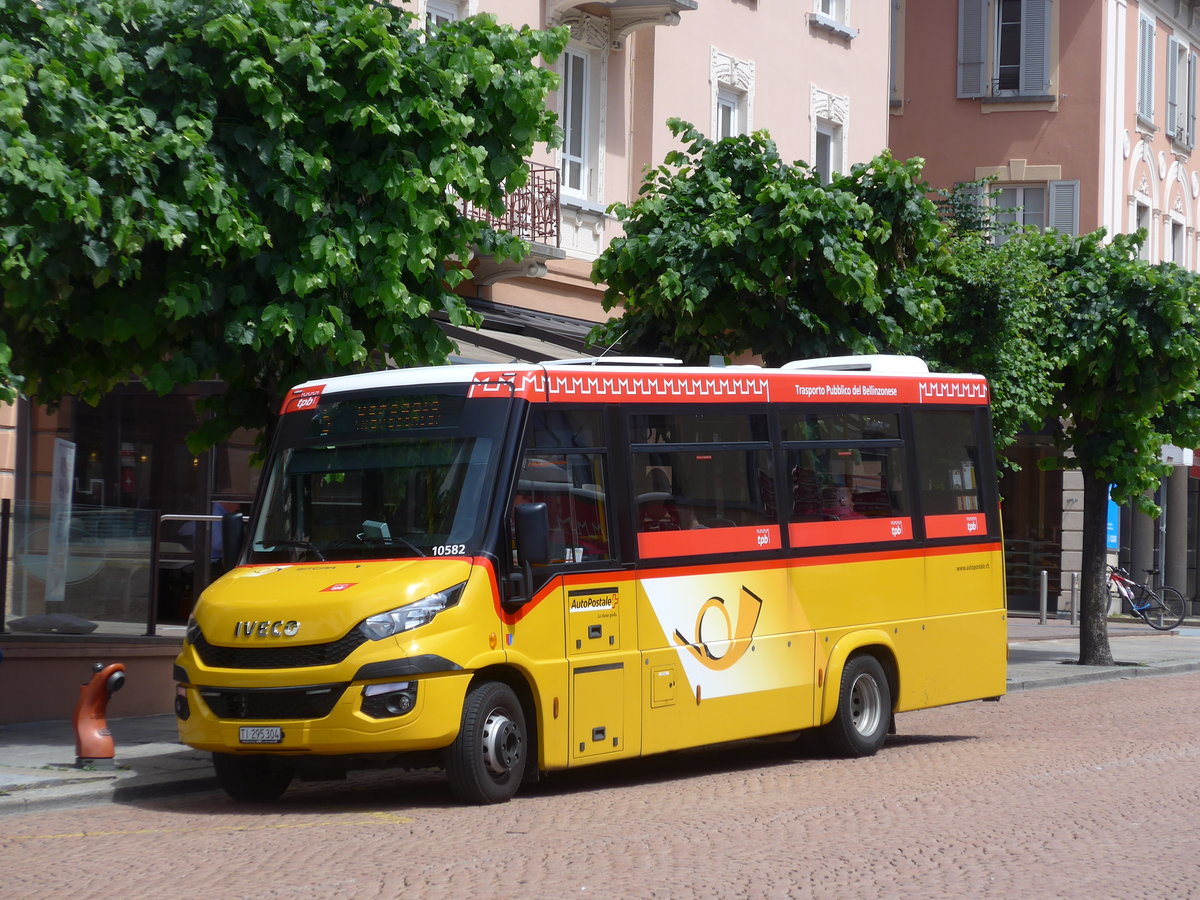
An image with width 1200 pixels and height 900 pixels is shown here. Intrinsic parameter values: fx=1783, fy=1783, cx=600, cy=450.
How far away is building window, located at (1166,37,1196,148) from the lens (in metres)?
39.5

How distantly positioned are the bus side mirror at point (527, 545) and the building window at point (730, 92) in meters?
16.2

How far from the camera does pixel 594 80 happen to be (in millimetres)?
23828

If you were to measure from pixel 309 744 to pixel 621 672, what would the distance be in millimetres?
2167

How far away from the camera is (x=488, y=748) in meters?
10.4

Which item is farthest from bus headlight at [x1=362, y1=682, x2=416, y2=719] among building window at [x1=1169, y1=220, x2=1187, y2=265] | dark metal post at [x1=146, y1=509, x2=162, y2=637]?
building window at [x1=1169, y1=220, x2=1187, y2=265]

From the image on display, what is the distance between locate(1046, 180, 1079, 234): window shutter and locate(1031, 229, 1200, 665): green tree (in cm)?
1160

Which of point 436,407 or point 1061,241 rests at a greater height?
point 1061,241

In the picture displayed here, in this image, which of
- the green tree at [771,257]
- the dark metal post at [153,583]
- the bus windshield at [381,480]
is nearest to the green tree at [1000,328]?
the green tree at [771,257]

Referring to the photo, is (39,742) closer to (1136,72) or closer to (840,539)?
(840,539)

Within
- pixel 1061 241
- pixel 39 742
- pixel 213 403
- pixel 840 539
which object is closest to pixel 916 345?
pixel 1061 241

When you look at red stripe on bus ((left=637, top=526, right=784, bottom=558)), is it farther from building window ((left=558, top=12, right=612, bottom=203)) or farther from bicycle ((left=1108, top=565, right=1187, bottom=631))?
bicycle ((left=1108, top=565, right=1187, bottom=631))

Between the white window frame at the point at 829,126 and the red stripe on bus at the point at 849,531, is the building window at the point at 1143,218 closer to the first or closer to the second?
the white window frame at the point at 829,126

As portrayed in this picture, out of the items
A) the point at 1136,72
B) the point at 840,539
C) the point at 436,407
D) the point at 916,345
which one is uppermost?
the point at 1136,72

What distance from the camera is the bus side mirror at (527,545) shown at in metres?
10.4
